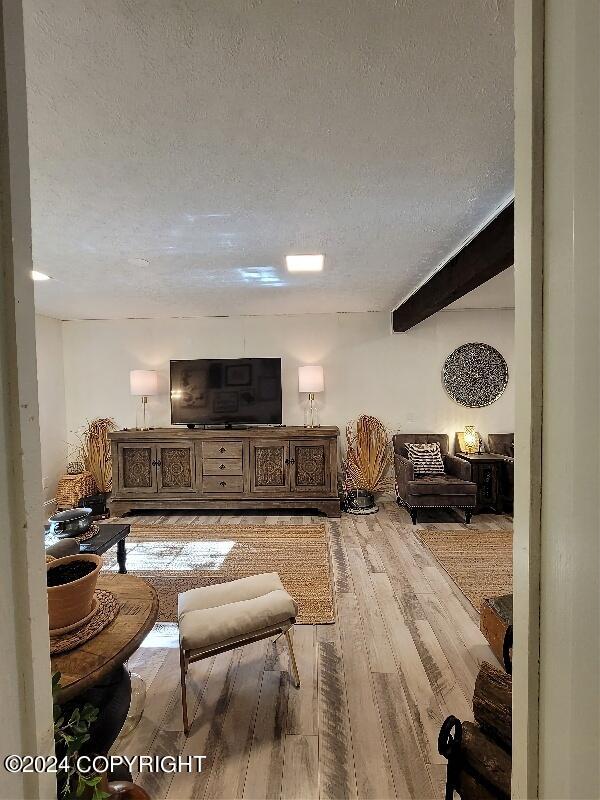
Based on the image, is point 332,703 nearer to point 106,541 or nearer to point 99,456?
point 106,541

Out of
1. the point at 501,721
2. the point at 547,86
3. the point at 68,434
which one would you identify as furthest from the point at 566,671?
the point at 68,434

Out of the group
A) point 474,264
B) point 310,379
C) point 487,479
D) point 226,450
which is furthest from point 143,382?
point 487,479

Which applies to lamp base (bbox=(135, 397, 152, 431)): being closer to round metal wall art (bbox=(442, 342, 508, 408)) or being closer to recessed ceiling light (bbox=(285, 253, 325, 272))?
recessed ceiling light (bbox=(285, 253, 325, 272))

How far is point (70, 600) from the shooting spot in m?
1.26

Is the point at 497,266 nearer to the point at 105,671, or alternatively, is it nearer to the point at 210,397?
the point at 105,671

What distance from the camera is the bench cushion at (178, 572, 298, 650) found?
186 centimetres

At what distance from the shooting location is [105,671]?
3.77 feet

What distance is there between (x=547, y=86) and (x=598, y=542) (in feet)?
1.83

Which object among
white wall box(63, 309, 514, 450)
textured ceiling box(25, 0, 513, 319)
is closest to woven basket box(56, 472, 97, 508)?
white wall box(63, 309, 514, 450)

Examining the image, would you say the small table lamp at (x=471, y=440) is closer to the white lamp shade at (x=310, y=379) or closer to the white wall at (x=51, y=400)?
the white lamp shade at (x=310, y=379)

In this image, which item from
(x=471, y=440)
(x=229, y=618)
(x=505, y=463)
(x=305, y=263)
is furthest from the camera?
(x=471, y=440)

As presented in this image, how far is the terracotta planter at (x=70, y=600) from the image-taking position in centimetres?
123

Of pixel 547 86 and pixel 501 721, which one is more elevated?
pixel 547 86

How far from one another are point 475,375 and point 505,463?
3.84ft
